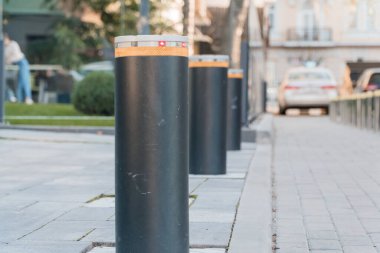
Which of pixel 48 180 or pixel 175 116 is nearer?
pixel 175 116

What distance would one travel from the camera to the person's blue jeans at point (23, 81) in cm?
2053

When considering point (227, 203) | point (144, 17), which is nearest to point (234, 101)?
point (144, 17)

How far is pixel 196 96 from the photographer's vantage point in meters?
8.30

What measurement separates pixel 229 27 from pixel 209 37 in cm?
1292

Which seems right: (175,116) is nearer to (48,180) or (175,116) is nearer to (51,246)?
(51,246)

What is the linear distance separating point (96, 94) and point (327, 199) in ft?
33.0

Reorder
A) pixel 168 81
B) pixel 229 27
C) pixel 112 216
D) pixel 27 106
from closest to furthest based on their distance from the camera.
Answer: pixel 168 81, pixel 112 216, pixel 229 27, pixel 27 106

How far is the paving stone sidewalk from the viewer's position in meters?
4.90

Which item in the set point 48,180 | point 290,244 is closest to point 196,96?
point 48,180

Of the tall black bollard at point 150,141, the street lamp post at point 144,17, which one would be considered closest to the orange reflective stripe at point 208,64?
the tall black bollard at point 150,141

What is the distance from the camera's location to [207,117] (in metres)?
8.22

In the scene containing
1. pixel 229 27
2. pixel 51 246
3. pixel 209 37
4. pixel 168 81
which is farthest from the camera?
pixel 209 37

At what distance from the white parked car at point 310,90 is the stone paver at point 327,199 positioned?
15.8 m

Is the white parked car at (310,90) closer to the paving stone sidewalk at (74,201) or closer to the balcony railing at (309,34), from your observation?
the paving stone sidewalk at (74,201)
